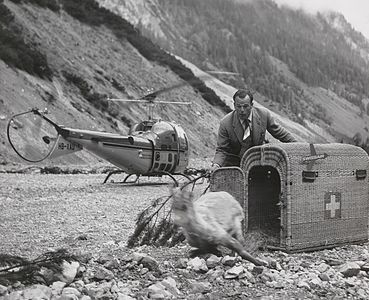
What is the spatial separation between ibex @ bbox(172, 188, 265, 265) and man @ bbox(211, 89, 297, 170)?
1135 mm

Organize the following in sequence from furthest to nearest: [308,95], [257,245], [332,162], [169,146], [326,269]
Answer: [308,95] → [169,146] → [332,162] → [257,245] → [326,269]

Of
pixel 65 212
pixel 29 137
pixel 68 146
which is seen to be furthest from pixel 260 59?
pixel 65 212

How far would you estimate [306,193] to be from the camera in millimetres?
5918

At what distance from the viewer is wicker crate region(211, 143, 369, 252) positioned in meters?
5.81

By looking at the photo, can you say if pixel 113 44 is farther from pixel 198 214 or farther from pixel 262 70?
pixel 262 70

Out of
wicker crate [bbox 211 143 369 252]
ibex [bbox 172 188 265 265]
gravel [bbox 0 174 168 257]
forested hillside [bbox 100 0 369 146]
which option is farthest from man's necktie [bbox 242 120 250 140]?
forested hillside [bbox 100 0 369 146]

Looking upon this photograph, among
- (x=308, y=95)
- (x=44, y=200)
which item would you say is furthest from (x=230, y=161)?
(x=308, y=95)

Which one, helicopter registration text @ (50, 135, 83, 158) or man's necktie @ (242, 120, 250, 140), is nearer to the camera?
man's necktie @ (242, 120, 250, 140)

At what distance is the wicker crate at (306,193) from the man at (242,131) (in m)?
0.30

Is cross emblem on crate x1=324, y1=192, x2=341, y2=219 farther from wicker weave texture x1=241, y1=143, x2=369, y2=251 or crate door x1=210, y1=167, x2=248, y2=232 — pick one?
crate door x1=210, y1=167, x2=248, y2=232

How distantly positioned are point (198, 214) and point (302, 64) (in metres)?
186

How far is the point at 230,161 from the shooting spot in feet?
22.1

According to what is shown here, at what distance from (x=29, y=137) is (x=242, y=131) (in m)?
15.4

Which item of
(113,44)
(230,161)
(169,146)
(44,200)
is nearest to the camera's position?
(230,161)
